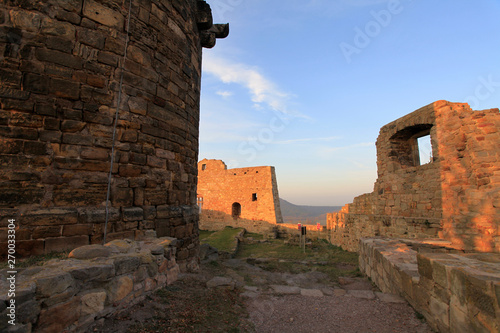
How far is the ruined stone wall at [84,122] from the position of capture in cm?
286

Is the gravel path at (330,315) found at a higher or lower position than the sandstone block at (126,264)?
lower

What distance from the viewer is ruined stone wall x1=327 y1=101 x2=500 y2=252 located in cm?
563

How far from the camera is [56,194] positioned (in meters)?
3.04

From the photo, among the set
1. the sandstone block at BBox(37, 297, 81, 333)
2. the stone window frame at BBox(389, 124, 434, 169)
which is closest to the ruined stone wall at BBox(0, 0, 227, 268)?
the sandstone block at BBox(37, 297, 81, 333)

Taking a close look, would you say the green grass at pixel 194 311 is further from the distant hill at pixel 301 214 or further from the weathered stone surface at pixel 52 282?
the distant hill at pixel 301 214

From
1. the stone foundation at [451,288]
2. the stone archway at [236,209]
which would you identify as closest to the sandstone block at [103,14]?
the stone foundation at [451,288]

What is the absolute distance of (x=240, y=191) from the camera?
71.6 ft

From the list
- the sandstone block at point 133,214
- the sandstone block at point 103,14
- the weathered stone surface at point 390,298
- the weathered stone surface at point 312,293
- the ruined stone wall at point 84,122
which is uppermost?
the sandstone block at point 103,14

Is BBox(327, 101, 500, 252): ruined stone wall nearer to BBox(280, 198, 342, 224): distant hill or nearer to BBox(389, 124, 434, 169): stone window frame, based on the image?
BBox(389, 124, 434, 169): stone window frame

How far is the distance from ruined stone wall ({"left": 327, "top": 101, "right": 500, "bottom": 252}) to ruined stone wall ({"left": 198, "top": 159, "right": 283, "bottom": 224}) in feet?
25.9

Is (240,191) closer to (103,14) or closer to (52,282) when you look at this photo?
(103,14)

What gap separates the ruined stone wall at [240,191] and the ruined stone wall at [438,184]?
788 centimetres

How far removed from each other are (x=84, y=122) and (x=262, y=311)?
11.4 ft

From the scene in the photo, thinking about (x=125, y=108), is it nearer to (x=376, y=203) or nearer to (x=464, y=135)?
(x=464, y=135)
